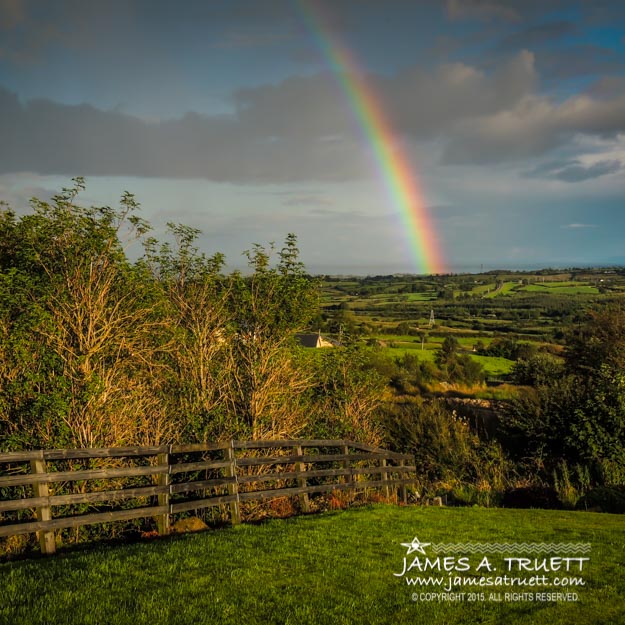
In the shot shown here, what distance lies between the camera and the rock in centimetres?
865

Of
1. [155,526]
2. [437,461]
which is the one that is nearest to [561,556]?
[155,526]

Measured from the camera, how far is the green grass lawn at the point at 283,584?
16.2 feet

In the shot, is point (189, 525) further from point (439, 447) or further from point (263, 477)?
point (439, 447)

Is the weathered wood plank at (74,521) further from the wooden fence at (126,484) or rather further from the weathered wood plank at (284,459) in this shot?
the weathered wood plank at (284,459)

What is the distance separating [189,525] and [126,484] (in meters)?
1.42

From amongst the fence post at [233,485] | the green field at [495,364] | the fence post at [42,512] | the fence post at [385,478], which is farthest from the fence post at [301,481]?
the green field at [495,364]

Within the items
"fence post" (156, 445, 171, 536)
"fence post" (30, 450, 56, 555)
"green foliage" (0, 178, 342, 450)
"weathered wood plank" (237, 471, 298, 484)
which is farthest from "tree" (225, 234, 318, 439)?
"fence post" (30, 450, 56, 555)

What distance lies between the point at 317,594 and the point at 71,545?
4.28 meters

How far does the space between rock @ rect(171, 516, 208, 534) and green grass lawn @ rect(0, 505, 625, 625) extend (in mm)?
612

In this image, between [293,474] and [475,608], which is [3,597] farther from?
[293,474]

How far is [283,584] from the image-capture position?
5.79m

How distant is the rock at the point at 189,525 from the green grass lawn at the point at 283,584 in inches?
24.1

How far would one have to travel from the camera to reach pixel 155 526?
29.4 feet

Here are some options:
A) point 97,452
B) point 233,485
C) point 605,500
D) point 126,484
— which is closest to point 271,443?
point 233,485
